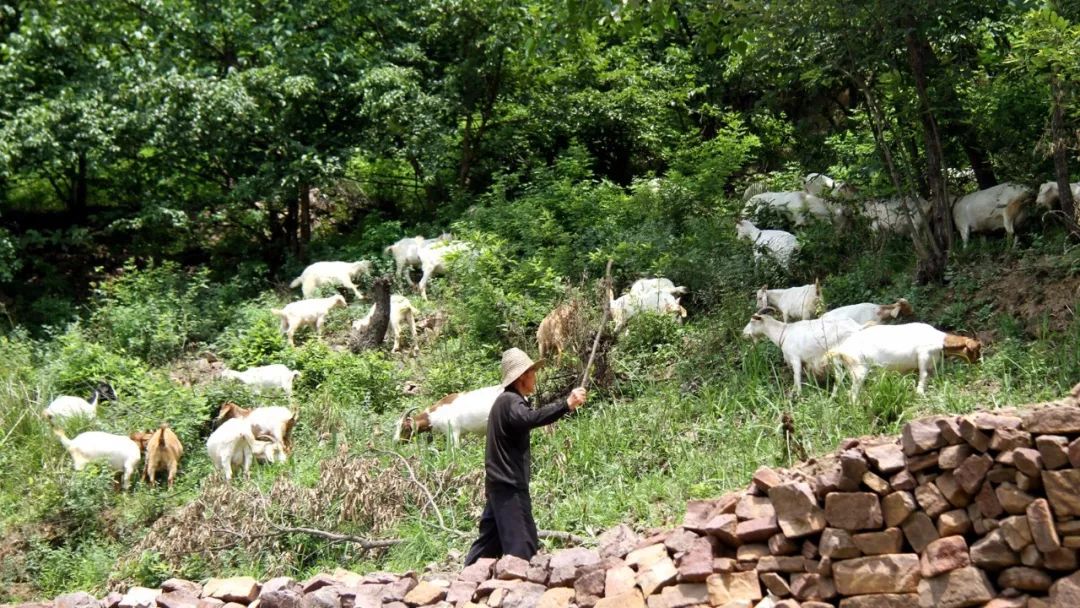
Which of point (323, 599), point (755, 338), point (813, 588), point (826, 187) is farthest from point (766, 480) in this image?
point (826, 187)

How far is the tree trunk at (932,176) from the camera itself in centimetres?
1128

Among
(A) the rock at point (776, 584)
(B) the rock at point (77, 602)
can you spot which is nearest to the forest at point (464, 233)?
(B) the rock at point (77, 602)

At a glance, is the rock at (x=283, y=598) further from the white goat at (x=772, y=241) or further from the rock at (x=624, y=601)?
the white goat at (x=772, y=241)

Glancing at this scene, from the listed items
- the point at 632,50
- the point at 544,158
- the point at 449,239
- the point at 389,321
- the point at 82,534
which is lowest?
the point at 82,534

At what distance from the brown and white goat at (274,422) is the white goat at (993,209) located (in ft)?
22.6

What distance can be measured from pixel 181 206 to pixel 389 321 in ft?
18.6

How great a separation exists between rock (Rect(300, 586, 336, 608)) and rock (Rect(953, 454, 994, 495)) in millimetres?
3677

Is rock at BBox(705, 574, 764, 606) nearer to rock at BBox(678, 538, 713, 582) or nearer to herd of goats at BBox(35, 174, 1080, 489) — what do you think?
rock at BBox(678, 538, 713, 582)

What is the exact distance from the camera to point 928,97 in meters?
11.5

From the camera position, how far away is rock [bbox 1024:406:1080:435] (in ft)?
18.6

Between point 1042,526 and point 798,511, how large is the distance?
1226 mm

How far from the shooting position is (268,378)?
12336 mm

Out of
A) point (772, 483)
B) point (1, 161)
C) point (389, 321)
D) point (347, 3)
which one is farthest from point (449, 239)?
point (772, 483)

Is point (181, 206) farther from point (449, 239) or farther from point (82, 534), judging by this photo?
point (82, 534)
